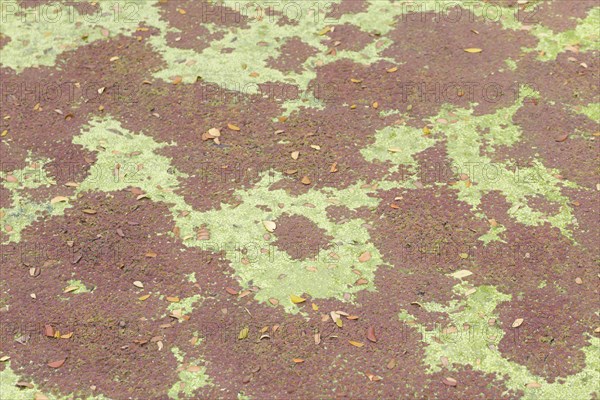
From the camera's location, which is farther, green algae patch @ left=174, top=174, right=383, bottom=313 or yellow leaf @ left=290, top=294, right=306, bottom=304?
green algae patch @ left=174, top=174, right=383, bottom=313

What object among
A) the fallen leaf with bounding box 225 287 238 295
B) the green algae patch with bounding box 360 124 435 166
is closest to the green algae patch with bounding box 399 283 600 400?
the fallen leaf with bounding box 225 287 238 295

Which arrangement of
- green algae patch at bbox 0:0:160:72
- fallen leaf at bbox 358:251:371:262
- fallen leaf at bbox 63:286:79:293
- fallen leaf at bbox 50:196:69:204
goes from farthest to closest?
green algae patch at bbox 0:0:160:72 → fallen leaf at bbox 50:196:69:204 → fallen leaf at bbox 358:251:371:262 → fallen leaf at bbox 63:286:79:293

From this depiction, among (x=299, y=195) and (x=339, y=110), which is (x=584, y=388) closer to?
(x=299, y=195)

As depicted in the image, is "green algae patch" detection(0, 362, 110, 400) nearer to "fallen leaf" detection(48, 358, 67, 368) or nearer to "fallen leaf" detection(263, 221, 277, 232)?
"fallen leaf" detection(48, 358, 67, 368)

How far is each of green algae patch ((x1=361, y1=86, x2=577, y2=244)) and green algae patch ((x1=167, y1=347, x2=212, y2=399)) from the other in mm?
2012

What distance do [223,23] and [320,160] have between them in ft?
7.33

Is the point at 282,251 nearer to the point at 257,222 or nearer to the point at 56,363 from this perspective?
the point at 257,222

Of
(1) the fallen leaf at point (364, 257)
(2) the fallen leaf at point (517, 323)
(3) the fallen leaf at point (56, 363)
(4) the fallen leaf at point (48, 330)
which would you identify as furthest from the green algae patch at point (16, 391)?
(2) the fallen leaf at point (517, 323)

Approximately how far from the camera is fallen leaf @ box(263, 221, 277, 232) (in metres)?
5.71

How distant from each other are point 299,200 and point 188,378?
1.66 meters

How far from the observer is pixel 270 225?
5.73 m

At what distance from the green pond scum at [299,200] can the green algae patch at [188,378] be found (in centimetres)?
1

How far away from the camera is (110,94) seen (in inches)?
277

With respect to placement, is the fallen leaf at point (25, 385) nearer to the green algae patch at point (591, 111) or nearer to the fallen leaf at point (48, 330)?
the fallen leaf at point (48, 330)
